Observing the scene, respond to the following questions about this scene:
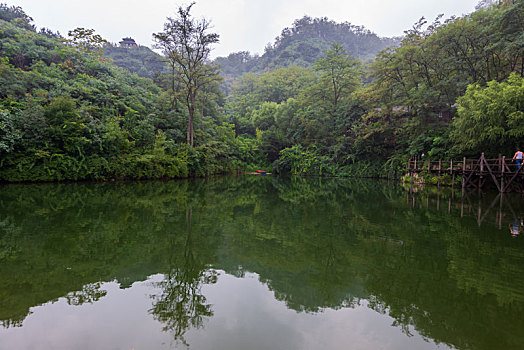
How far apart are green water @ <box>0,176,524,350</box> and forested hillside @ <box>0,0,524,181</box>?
376 inches

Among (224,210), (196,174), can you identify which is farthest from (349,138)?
(224,210)

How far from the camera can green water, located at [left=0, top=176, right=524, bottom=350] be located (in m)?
2.31

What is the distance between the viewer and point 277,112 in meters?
34.1

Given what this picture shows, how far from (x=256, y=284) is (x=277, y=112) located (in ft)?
105

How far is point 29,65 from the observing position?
1928 cm

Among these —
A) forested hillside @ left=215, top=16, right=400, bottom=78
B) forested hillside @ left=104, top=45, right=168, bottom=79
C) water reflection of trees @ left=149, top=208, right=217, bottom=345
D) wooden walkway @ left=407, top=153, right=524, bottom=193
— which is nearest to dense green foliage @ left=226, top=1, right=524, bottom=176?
wooden walkway @ left=407, top=153, right=524, bottom=193

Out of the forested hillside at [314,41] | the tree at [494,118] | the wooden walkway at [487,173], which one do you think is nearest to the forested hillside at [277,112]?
the tree at [494,118]

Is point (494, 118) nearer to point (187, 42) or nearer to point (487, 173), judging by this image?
point (487, 173)

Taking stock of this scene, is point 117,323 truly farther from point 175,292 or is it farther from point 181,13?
point 181,13

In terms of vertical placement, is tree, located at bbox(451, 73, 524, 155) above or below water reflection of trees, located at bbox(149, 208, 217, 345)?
above

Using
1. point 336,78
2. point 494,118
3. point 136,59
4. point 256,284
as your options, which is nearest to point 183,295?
point 256,284

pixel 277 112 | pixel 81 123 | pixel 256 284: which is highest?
pixel 277 112

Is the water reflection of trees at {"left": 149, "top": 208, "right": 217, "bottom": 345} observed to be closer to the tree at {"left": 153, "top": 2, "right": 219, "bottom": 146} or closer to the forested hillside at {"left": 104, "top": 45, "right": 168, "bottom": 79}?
the tree at {"left": 153, "top": 2, "right": 219, "bottom": 146}

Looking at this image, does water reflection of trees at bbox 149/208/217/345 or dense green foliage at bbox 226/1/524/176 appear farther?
dense green foliage at bbox 226/1/524/176
